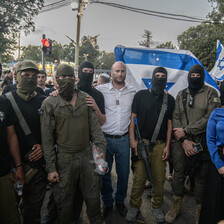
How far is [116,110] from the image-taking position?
309 centimetres

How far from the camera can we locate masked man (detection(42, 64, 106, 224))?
7.64 ft

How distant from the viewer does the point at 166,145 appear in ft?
9.96

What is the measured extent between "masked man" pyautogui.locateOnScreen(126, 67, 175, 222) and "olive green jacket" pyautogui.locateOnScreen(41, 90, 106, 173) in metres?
0.93

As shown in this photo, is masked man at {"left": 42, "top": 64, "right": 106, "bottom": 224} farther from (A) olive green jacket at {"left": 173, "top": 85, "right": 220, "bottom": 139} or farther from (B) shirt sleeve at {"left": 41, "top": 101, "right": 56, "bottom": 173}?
(A) olive green jacket at {"left": 173, "top": 85, "right": 220, "bottom": 139}

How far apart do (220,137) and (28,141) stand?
2.23 meters

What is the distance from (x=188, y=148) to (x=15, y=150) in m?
2.29

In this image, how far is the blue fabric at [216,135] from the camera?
225 cm

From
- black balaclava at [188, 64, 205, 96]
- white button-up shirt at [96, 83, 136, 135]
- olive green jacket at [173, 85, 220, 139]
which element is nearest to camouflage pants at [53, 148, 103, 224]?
white button-up shirt at [96, 83, 136, 135]

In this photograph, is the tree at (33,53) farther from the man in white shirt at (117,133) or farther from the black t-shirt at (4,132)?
the black t-shirt at (4,132)

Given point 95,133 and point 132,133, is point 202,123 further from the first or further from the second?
point 95,133

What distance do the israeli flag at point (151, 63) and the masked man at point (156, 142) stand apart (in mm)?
1032

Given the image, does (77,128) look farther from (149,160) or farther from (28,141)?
(149,160)

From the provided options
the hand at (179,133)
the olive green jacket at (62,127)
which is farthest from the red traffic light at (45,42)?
the hand at (179,133)

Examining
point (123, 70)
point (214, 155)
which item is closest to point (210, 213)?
point (214, 155)
